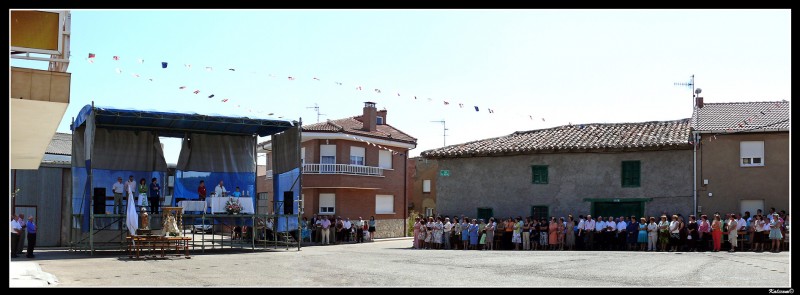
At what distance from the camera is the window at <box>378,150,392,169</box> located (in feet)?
140

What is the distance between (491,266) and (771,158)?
1391 cm

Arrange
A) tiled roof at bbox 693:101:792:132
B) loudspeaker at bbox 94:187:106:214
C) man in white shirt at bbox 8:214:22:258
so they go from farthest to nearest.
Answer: tiled roof at bbox 693:101:792:132
loudspeaker at bbox 94:187:106:214
man in white shirt at bbox 8:214:22:258

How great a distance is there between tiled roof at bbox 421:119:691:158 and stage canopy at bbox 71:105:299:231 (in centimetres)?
780

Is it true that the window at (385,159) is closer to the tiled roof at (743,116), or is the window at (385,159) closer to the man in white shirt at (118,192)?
the tiled roof at (743,116)

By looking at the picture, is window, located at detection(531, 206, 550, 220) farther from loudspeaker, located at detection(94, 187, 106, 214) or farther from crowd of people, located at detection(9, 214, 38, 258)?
crowd of people, located at detection(9, 214, 38, 258)

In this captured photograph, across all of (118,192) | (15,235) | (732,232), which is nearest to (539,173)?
(732,232)

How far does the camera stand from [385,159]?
4291 cm

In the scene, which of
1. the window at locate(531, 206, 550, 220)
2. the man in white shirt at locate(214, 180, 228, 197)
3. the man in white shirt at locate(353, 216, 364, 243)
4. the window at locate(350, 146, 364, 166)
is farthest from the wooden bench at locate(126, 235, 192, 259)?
the window at locate(350, 146, 364, 166)

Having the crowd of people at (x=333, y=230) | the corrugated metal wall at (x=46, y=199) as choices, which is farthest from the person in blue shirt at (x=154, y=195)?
the crowd of people at (x=333, y=230)

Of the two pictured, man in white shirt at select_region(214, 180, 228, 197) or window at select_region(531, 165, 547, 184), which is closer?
man in white shirt at select_region(214, 180, 228, 197)

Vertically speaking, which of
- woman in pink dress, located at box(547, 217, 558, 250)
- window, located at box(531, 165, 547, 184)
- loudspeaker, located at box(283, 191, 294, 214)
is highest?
window, located at box(531, 165, 547, 184)

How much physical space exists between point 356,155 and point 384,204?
125 inches

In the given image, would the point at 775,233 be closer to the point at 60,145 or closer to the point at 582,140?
the point at 582,140

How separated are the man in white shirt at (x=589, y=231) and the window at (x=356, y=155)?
15994 mm
